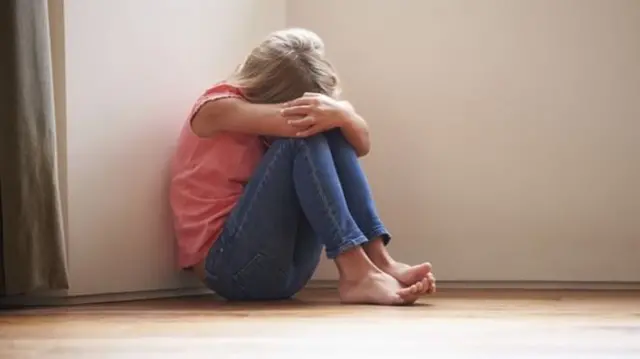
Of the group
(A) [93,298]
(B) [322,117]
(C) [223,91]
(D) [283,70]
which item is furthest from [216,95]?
(A) [93,298]

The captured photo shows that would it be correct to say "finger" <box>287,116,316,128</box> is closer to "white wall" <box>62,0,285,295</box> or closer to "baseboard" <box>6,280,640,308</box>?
"white wall" <box>62,0,285,295</box>

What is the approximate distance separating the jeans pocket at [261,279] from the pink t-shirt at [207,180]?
13 cm

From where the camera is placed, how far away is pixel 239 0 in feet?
8.11

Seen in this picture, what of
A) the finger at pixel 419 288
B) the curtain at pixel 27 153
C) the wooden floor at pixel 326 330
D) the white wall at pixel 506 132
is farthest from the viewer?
the white wall at pixel 506 132

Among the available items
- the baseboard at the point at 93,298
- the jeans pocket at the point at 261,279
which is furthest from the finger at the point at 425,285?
the baseboard at the point at 93,298

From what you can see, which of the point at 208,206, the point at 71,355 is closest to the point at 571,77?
the point at 208,206

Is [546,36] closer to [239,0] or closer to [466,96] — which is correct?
[466,96]

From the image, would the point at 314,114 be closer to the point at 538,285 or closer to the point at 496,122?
the point at 496,122

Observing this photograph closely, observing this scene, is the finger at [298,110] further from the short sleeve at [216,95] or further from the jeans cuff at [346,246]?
the jeans cuff at [346,246]

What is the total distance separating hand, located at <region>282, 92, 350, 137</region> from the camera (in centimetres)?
201

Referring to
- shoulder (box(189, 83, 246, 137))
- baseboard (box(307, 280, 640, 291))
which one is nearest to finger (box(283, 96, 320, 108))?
shoulder (box(189, 83, 246, 137))

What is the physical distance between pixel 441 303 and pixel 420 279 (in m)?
0.10

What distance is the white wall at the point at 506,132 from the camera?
2553 millimetres

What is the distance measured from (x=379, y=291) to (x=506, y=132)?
2.64 ft
